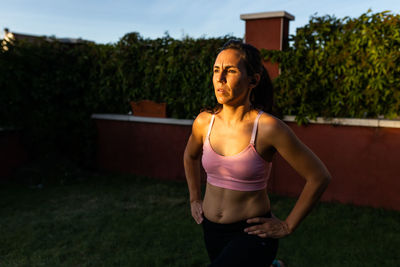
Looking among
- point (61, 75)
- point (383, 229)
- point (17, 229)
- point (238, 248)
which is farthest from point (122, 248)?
point (61, 75)

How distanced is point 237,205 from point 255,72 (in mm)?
835

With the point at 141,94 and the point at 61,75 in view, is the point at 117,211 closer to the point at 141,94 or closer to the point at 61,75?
the point at 141,94

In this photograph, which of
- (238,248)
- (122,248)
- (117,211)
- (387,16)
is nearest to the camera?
(238,248)

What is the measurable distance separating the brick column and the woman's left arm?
4.57m

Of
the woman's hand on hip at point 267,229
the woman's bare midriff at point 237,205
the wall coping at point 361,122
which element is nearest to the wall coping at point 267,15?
the wall coping at point 361,122

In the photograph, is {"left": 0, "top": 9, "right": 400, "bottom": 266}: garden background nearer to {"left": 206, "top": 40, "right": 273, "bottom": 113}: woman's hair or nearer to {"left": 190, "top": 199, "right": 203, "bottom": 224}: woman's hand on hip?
{"left": 190, "top": 199, "right": 203, "bottom": 224}: woman's hand on hip

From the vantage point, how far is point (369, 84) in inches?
213

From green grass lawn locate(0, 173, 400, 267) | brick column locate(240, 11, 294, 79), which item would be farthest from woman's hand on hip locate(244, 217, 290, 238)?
brick column locate(240, 11, 294, 79)

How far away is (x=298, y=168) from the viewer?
1959 millimetres

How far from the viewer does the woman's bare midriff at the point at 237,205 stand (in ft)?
6.85

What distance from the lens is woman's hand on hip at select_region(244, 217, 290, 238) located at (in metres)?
1.97

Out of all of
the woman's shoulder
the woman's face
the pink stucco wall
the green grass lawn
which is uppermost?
the woman's face

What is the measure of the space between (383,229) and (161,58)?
5.20 metres

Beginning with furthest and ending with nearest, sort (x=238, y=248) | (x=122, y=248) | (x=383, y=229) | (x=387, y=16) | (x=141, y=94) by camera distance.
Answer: (x=141, y=94) < (x=387, y=16) < (x=383, y=229) < (x=122, y=248) < (x=238, y=248)
